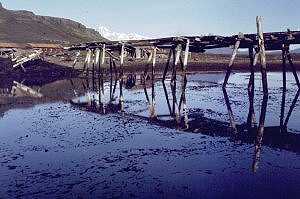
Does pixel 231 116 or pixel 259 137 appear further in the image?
pixel 231 116

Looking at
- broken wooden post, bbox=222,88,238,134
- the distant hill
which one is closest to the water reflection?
broken wooden post, bbox=222,88,238,134

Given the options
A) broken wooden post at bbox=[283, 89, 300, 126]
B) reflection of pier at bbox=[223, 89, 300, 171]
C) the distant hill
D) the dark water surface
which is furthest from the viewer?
the distant hill

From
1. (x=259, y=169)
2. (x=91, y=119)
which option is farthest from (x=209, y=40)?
(x=259, y=169)

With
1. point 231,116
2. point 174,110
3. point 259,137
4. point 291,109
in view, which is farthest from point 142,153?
point 291,109

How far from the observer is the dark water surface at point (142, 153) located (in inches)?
374

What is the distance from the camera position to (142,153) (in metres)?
12.7

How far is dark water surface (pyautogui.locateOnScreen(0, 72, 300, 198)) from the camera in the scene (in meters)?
9.50

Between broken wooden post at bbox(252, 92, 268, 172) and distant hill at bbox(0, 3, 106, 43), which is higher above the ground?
distant hill at bbox(0, 3, 106, 43)

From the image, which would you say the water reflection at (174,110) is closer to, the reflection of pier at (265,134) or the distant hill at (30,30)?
the reflection of pier at (265,134)

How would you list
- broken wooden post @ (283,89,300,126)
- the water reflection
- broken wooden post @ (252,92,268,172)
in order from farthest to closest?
broken wooden post @ (283,89,300,126)
the water reflection
broken wooden post @ (252,92,268,172)

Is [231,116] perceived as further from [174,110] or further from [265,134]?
[265,134]

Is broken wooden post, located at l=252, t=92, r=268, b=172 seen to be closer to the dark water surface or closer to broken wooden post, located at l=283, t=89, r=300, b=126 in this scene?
the dark water surface

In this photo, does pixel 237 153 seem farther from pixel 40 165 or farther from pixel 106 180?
pixel 40 165

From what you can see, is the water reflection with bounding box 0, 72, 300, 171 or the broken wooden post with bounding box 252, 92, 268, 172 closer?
the broken wooden post with bounding box 252, 92, 268, 172
